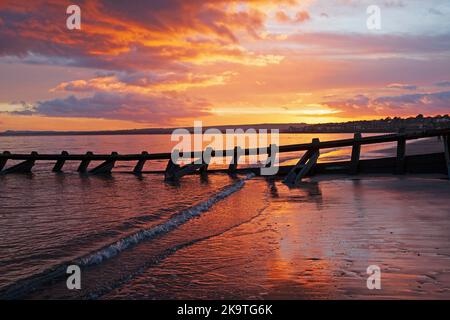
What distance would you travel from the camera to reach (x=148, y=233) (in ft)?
28.1

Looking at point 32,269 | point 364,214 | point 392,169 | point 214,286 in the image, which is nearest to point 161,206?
point 364,214

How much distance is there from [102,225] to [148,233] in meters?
1.37

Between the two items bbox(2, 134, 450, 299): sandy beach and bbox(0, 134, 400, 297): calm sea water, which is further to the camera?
bbox(0, 134, 400, 297): calm sea water

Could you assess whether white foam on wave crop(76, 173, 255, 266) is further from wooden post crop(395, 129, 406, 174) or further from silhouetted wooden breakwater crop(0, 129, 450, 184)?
wooden post crop(395, 129, 406, 174)

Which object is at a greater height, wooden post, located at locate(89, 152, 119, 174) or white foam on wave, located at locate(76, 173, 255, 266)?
wooden post, located at locate(89, 152, 119, 174)

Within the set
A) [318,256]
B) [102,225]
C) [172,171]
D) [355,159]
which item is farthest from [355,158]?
[318,256]

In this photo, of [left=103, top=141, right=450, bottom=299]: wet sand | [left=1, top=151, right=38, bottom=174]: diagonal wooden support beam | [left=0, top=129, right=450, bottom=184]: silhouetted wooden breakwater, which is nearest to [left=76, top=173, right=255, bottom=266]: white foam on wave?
[left=103, top=141, right=450, bottom=299]: wet sand

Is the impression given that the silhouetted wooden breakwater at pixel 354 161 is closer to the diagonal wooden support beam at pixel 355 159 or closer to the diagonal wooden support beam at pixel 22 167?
the diagonal wooden support beam at pixel 355 159

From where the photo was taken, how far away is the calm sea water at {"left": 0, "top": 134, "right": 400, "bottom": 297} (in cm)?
630

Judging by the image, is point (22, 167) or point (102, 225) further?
point (22, 167)

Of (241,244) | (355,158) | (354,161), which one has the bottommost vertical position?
(241,244)

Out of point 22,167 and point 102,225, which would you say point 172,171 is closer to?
point 102,225
